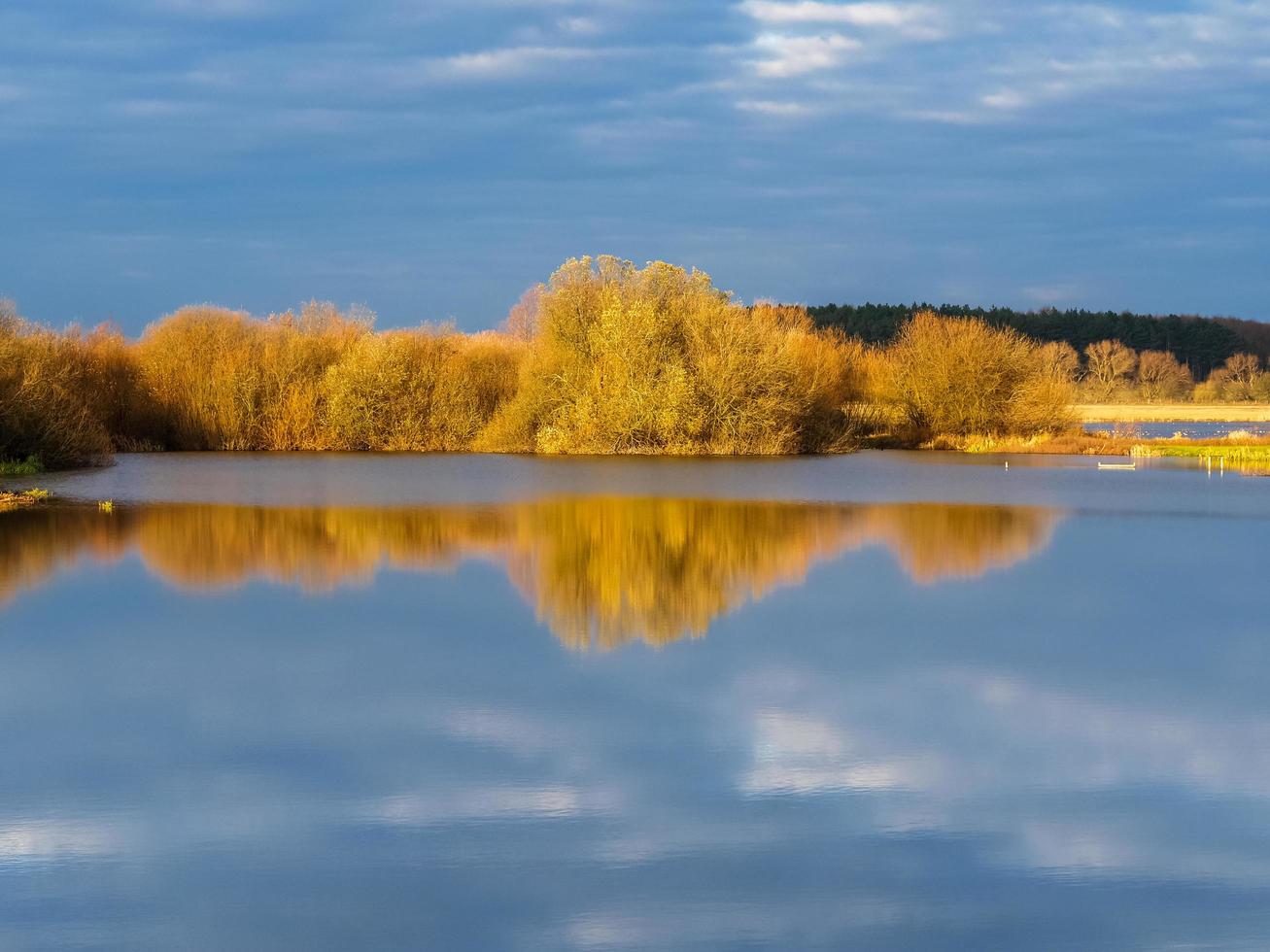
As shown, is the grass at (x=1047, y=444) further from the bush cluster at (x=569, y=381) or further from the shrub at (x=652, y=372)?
the shrub at (x=652, y=372)

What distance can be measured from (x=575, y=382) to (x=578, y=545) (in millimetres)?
26343

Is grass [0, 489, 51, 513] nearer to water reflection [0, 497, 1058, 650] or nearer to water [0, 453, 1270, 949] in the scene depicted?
water reflection [0, 497, 1058, 650]

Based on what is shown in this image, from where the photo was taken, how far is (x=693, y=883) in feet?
20.9

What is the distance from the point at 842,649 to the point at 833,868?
18.3 feet

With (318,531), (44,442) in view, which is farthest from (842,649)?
(44,442)

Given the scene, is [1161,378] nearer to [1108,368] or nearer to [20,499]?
[1108,368]

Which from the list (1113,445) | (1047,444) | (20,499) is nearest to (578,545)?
(20,499)

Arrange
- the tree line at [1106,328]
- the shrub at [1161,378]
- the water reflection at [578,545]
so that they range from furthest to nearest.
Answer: the tree line at [1106,328] < the shrub at [1161,378] < the water reflection at [578,545]

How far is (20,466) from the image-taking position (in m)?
32.6

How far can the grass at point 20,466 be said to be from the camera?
32469mm

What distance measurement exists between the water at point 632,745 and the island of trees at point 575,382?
79.7 ft

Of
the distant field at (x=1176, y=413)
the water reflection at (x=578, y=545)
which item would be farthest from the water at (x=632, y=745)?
the distant field at (x=1176, y=413)

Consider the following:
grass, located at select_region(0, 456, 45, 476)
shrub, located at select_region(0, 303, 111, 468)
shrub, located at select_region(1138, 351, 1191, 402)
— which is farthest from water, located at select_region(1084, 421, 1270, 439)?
grass, located at select_region(0, 456, 45, 476)

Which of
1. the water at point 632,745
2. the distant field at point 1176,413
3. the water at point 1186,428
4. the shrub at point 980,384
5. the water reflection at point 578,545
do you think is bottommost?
the water at point 632,745
